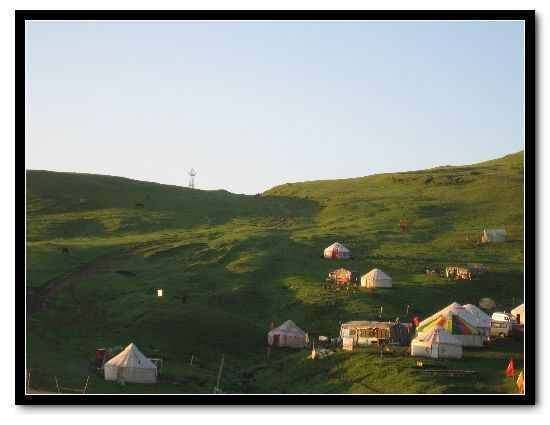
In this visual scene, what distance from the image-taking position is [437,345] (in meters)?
43.3

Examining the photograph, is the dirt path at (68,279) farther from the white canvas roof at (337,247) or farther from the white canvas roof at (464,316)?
the white canvas roof at (464,316)

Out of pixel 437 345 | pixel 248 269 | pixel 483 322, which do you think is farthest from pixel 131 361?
pixel 248 269

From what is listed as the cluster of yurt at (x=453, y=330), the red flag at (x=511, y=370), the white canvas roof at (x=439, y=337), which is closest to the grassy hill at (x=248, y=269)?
the red flag at (x=511, y=370)

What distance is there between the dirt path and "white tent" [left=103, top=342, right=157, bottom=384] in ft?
30.7

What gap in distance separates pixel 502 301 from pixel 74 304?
74.9 feet

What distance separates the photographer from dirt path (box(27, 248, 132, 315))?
51.5 meters

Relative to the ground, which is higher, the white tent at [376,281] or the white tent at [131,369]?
the white tent at [376,281]

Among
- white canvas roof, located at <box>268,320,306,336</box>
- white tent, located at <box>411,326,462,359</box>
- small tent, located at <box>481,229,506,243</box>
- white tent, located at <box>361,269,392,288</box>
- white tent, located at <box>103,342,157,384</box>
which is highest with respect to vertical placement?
small tent, located at <box>481,229,506,243</box>

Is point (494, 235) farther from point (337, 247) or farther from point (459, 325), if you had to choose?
point (459, 325)

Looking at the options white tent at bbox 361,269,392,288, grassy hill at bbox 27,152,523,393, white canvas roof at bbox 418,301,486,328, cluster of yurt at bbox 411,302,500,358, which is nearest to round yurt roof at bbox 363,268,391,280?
white tent at bbox 361,269,392,288

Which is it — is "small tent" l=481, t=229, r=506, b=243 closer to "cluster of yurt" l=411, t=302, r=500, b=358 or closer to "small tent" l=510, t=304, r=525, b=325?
"small tent" l=510, t=304, r=525, b=325

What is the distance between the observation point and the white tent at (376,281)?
57219mm

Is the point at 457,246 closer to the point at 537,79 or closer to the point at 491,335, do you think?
the point at 491,335

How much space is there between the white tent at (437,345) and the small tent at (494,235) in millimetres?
24850
